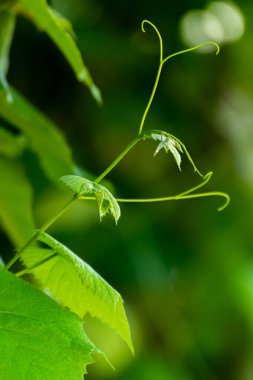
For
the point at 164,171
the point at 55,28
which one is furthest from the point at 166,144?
the point at 164,171

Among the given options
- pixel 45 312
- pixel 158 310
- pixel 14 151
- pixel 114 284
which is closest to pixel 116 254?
pixel 114 284

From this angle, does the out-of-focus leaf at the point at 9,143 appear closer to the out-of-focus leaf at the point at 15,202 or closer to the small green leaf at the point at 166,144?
the out-of-focus leaf at the point at 15,202

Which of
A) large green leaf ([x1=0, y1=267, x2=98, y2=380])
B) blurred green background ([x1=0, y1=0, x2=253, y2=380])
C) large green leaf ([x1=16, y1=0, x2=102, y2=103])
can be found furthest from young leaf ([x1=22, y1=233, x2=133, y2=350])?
blurred green background ([x1=0, y1=0, x2=253, y2=380])

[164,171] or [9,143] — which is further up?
[9,143]

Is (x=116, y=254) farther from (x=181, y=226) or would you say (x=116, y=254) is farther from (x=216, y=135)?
(x=216, y=135)

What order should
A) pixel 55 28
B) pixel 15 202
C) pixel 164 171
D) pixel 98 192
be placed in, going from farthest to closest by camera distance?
pixel 164 171 → pixel 15 202 → pixel 55 28 → pixel 98 192

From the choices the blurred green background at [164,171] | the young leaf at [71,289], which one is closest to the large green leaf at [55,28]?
the young leaf at [71,289]

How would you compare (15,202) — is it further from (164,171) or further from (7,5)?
(164,171)
